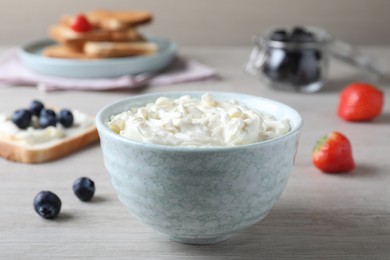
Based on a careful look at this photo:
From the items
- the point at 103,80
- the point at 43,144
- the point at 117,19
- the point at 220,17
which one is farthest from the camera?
the point at 220,17

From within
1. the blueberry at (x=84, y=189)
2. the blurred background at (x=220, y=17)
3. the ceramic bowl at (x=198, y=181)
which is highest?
the ceramic bowl at (x=198, y=181)

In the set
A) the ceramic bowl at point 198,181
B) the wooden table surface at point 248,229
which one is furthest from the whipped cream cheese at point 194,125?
the wooden table surface at point 248,229

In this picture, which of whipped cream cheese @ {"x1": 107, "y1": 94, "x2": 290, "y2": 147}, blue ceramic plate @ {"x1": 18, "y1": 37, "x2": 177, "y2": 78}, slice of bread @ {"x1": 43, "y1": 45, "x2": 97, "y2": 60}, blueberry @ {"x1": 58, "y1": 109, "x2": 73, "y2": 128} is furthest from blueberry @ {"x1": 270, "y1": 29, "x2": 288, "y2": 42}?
whipped cream cheese @ {"x1": 107, "y1": 94, "x2": 290, "y2": 147}

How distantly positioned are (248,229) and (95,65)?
1.15 metres

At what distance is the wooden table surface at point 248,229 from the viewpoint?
3.28 ft

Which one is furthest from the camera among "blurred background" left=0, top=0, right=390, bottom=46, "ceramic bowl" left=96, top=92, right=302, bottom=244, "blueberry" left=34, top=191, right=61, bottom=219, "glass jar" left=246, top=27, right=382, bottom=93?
"blurred background" left=0, top=0, right=390, bottom=46

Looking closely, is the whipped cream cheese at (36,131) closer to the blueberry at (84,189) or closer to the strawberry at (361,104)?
the blueberry at (84,189)

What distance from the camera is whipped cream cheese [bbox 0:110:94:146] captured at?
1.46 m

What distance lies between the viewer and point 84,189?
1.19m

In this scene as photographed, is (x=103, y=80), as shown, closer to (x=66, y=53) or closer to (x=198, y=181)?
(x=66, y=53)

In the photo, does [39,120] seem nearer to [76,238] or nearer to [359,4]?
[76,238]

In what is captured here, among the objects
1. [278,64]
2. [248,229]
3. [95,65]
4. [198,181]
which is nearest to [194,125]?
[198,181]

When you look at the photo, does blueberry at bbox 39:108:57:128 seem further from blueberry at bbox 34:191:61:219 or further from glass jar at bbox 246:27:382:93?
glass jar at bbox 246:27:382:93

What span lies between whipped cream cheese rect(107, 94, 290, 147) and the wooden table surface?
0.59 ft
